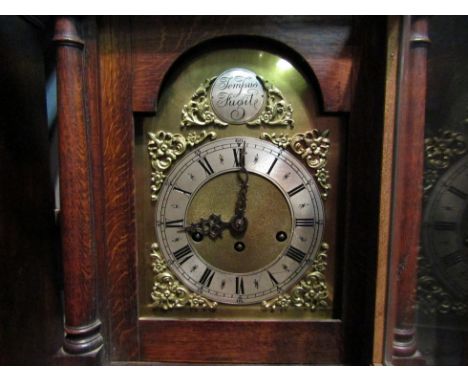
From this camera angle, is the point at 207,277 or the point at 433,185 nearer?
the point at 433,185

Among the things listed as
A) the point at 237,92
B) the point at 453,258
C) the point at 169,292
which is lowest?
the point at 169,292

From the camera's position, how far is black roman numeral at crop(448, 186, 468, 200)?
0.68 m

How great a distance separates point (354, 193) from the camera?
75 centimetres

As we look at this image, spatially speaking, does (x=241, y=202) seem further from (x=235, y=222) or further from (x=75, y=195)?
(x=75, y=195)

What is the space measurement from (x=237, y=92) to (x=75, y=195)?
40 centimetres

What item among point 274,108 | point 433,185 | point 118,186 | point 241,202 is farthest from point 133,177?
point 433,185

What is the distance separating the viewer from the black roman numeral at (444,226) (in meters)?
0.68

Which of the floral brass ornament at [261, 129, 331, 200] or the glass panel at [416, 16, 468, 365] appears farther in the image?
the floral brass ornament at [261, 129, 331, 200]

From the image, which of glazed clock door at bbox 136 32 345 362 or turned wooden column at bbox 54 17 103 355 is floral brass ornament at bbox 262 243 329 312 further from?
turned wooden column at bbox 54 17 103 355

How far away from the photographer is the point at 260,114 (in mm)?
760

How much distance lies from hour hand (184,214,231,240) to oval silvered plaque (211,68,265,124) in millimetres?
242

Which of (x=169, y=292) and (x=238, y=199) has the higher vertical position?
(x=238, y=199)

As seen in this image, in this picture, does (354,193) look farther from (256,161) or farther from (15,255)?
(15,255)

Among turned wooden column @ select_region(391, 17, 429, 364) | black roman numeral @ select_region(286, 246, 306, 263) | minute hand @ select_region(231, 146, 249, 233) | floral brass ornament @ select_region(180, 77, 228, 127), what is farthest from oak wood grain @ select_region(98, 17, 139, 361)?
turned wooden column @ select_region(391, 17, 429, 364)
